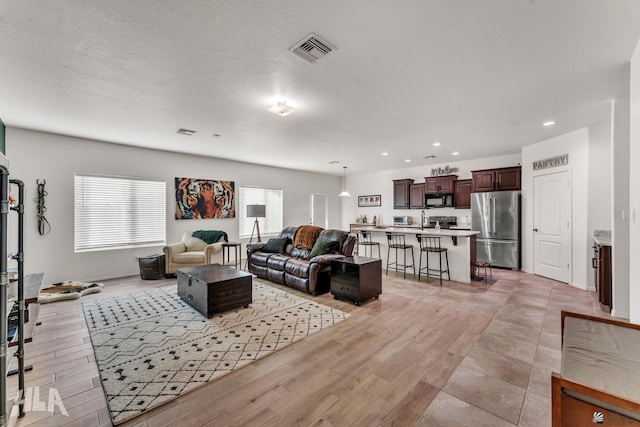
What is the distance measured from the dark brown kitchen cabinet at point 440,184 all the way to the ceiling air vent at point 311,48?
242 inches

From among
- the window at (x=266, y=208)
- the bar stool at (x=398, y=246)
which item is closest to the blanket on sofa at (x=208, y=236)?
the window at (x=266, y=208)

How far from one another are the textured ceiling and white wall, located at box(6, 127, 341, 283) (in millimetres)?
517

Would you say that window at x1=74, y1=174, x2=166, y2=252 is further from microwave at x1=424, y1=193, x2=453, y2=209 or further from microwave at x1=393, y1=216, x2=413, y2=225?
microwave at x1=424, y1=193, x2=453, y2=209

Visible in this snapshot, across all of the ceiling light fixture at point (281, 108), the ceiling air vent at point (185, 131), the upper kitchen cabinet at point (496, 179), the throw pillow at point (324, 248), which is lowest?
the throw pillow at point (324, 248)

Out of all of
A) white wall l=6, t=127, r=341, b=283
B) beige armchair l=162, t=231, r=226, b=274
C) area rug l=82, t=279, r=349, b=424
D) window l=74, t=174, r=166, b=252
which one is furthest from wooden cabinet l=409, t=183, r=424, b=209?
window l=74, t=174, r=166, b=252

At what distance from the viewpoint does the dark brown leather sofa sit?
422cm

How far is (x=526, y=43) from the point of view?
2.20 meters

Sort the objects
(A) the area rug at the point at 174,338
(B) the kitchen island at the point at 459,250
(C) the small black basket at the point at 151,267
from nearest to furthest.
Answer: (A) the area rug at the point at 174,338, (B) the kitchen island at the point at 459,250, (C) the small black basket at the point at 151,267

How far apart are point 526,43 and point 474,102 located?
1252 millimetres

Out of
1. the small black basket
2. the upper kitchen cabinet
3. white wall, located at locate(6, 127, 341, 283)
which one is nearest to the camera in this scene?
white wall, located at locate(6, 127, 341, 283)

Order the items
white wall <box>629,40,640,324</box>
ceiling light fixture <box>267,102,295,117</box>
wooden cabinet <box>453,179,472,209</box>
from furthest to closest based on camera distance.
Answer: wooden cabinet <box>453,179,472,209</box>
ceiling light fixture <box>267,102,295,117</box>
white wall <box>629,40,640,324</box>

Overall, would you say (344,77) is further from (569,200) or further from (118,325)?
(569,200)

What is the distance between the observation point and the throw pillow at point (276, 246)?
542 centimetres

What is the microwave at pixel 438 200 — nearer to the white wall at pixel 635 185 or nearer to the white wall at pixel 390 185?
the white wall at pixel 390 185
